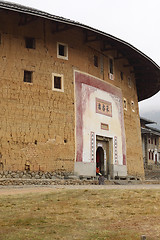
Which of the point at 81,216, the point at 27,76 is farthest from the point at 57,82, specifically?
the point at 81,216

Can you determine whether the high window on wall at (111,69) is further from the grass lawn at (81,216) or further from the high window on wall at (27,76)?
the grass lawn at (81,216)

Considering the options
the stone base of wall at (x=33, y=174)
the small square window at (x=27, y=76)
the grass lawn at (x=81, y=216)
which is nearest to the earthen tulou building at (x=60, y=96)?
the small square window at (x=27, y=76)

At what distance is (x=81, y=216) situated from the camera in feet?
24.2

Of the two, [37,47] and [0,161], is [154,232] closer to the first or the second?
[0,161]

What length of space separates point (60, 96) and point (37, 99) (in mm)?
1441

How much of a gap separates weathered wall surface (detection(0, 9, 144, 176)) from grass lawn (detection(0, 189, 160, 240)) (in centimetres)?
705

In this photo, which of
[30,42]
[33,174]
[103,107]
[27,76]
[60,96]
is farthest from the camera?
[103,107]

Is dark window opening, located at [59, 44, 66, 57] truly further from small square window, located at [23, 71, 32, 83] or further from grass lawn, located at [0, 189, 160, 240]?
grass lawn, located at [0, 189, 160, 240]

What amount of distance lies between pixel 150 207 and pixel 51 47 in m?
12.8

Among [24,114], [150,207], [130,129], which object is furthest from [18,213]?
[130,129]

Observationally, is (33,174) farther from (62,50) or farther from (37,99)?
(62,50)

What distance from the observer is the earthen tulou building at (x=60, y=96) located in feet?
56.5

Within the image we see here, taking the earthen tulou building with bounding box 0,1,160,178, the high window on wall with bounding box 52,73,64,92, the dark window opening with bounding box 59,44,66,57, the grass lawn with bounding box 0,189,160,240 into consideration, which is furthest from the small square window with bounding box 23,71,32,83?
the grass lawn with bounding box 0,189,160,240

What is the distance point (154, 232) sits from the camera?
5891mm
